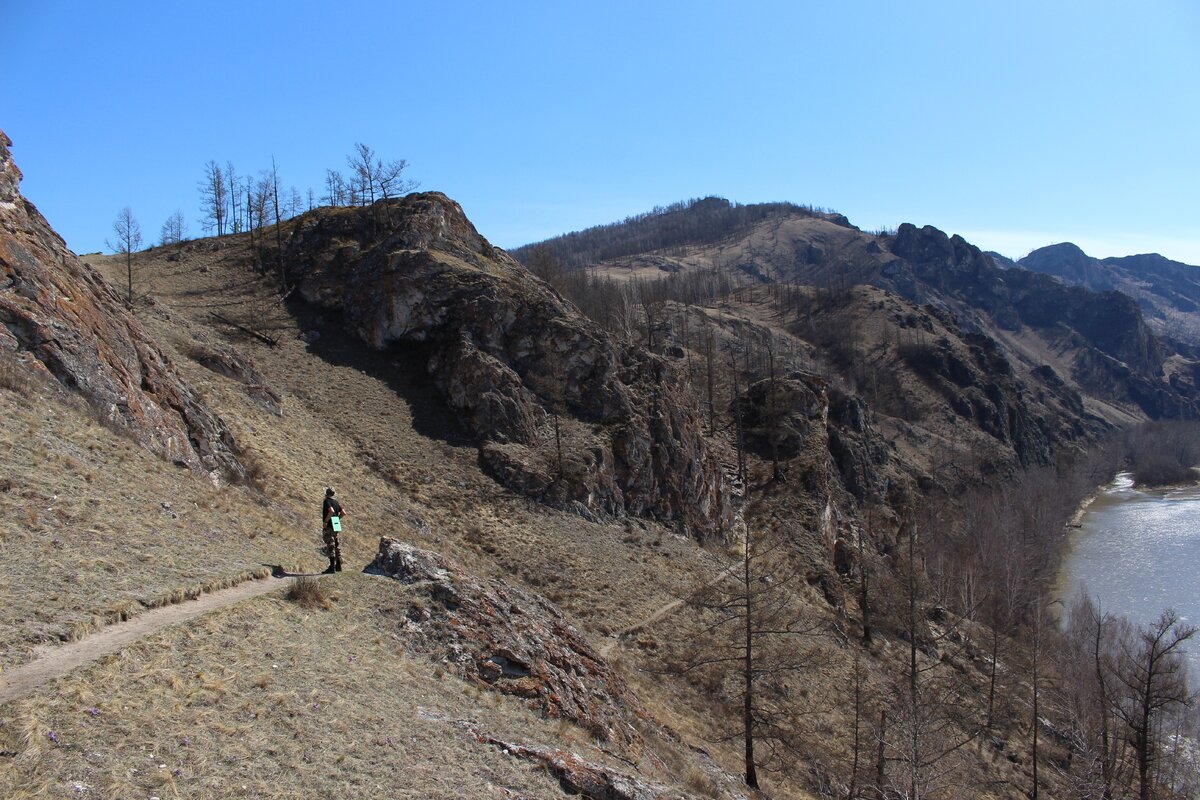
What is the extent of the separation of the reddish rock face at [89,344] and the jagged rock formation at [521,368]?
1670cm

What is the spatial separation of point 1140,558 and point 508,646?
269 ft

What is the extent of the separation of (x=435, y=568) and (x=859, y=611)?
1361 inches

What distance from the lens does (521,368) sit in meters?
42.3

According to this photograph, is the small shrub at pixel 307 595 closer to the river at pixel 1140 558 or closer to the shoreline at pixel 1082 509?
the river at pixel 1140 558

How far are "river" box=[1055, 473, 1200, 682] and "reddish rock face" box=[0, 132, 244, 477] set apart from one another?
188 ft

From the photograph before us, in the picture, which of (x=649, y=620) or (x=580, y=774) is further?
(x=649, y=620)

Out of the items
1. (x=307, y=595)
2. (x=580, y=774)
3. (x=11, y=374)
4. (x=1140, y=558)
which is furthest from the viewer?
(x=1140, y=558)

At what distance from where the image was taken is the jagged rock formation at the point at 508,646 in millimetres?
13461

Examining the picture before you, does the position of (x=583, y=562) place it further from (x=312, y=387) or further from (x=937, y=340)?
(x=937, y=340)

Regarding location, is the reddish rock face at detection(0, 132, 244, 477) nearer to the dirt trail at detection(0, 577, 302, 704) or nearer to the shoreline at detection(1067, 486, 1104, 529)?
the dirt trail at detection(0, 577, 302, 704)

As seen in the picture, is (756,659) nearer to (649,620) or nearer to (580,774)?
(580,774)

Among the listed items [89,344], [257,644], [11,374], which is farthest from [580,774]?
[89,344]

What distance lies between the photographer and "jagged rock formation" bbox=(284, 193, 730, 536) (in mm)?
38469

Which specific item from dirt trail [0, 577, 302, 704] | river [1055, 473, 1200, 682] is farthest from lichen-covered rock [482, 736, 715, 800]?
river [1055, 473, 1200, 682]
